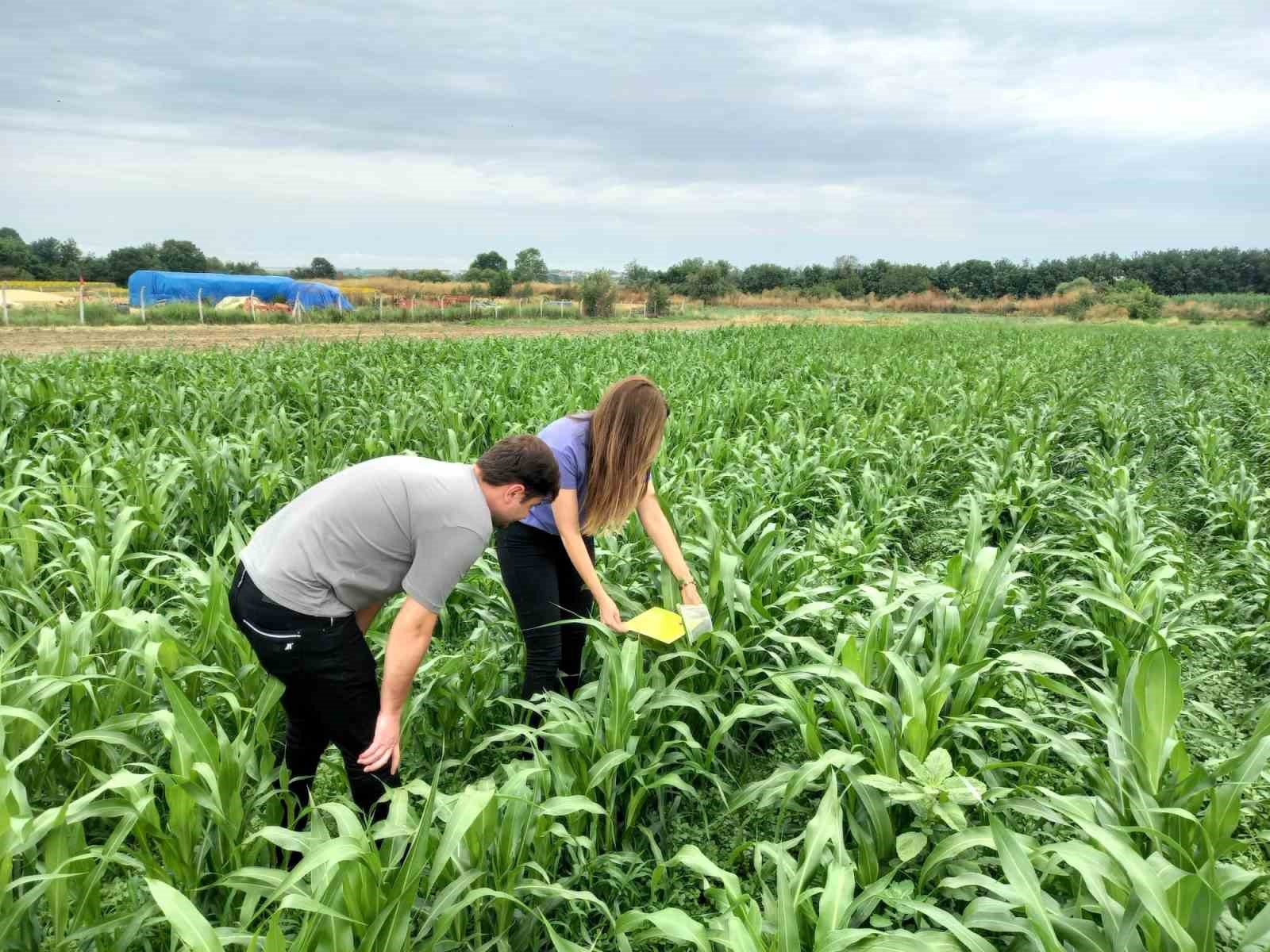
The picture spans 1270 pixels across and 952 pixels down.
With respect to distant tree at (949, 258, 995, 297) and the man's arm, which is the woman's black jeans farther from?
distant tree at (949, 258, 995, 297)

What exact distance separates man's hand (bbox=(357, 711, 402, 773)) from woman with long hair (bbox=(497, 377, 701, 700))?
2.36ft

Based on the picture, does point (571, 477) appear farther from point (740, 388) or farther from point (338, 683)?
point (740, 388)

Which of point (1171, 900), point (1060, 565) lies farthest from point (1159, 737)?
point (1060, 565)

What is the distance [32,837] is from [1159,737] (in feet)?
8.92

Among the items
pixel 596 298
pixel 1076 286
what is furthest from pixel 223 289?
pixel 1076 286

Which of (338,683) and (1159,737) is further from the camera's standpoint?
(338,683)

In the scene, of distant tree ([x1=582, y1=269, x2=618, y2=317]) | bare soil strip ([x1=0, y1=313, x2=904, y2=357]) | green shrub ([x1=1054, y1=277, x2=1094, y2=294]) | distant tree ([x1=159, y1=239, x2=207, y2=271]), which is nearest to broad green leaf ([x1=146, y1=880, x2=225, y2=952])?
bare soil strip ([x1=0, y1=313, x2=904, y2=357])

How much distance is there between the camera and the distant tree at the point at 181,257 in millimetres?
57562

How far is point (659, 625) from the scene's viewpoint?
9.29 ft

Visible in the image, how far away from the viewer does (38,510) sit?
4629 millimetres

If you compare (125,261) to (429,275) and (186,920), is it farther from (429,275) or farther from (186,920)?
(186,920)

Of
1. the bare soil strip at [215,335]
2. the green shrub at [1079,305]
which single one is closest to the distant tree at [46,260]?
the bare soil strip at [215,335]

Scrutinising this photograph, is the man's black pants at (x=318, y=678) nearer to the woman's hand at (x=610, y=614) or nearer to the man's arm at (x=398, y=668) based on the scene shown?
the man's arm at (x=398, y=668)

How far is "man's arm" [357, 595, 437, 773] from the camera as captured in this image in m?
2.14
